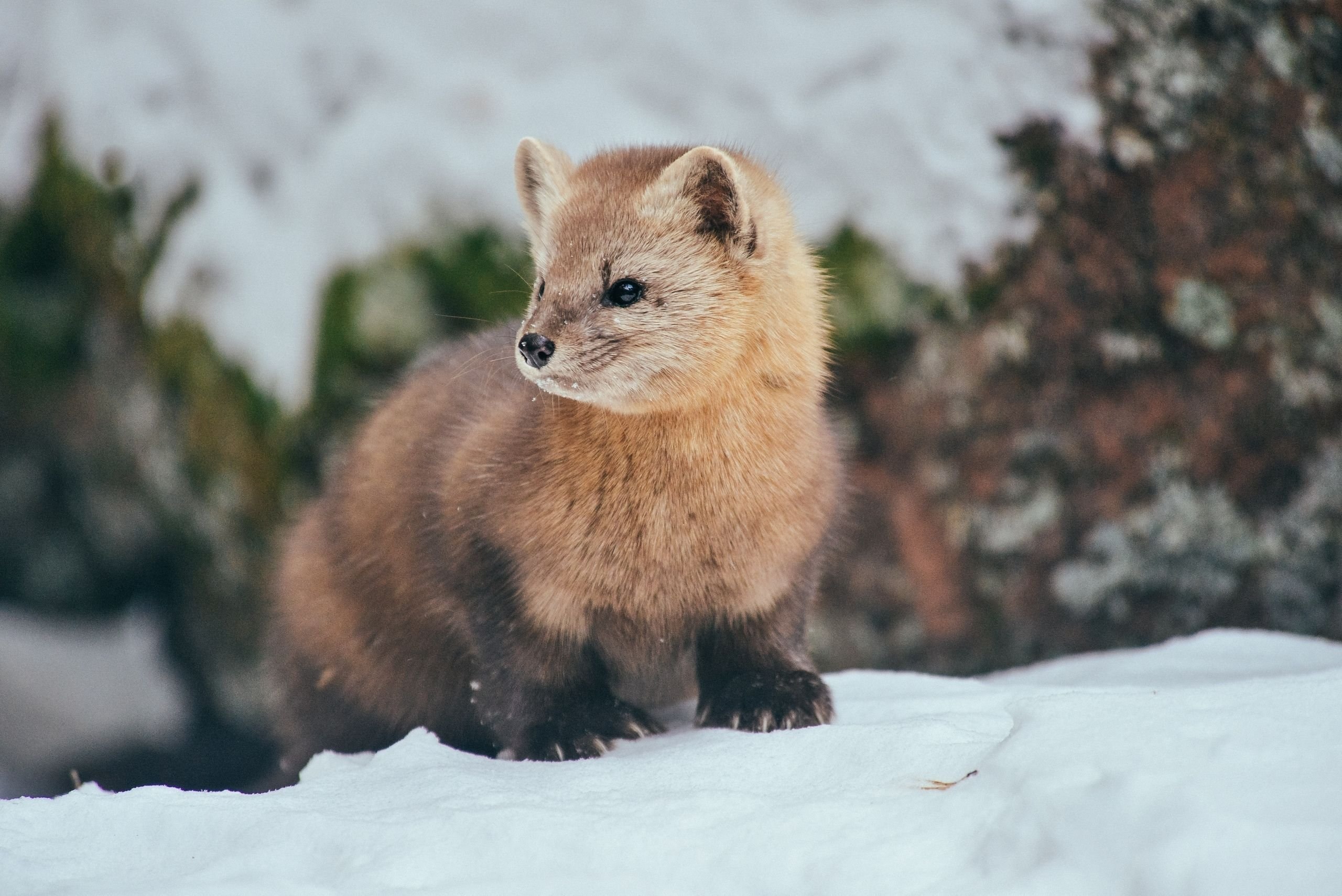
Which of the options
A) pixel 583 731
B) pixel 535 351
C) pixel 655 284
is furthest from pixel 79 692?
pixel 655 284

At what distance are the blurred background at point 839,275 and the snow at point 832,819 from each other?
2.44 meters

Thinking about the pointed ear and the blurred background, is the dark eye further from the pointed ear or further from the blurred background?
the blurred background

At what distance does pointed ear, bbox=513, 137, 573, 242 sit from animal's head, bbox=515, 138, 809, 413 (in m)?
0.17

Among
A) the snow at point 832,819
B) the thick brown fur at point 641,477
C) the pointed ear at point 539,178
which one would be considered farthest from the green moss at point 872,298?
the snow at point 832,819

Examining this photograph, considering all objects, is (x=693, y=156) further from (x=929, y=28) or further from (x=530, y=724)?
(x=929, y=28)

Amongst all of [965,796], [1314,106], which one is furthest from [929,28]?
[965,796]

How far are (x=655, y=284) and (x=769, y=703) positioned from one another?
A: 1.15 m

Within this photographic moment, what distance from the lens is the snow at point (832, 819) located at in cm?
195

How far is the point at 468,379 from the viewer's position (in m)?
3.88

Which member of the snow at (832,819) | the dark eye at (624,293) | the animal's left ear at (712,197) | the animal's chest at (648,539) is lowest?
the snow at (832,819)

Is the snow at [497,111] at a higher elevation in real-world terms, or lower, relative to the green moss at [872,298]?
higher

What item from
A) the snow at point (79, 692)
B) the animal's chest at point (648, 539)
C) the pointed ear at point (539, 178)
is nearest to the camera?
the animal's chest at point (648, 539)

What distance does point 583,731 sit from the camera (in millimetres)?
3271

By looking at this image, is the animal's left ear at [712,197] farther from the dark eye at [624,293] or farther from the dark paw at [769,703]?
the dark paw at [769,703]
